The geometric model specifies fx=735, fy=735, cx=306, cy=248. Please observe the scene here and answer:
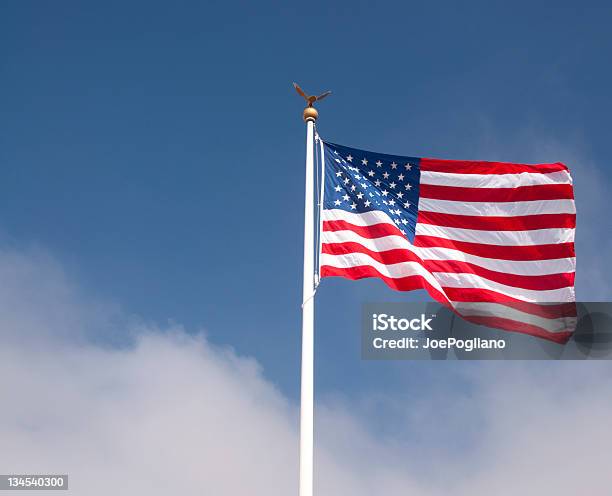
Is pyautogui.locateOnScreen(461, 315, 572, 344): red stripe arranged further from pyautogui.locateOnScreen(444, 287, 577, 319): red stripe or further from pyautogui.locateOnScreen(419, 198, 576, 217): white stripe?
pyautogui.locateOnScreen(419, 198, 576, 217): white stripe

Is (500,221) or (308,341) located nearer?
Answer: (308,341)

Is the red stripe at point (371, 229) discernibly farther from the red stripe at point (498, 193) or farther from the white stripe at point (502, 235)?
the red stripe at point (498, 193)

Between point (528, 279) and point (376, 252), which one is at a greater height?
point (376, 252)

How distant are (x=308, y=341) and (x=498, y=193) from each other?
6.73 metres

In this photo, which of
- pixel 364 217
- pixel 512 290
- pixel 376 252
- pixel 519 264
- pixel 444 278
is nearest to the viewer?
pixel 376 252

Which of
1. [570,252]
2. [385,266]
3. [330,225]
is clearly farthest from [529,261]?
[330,225]

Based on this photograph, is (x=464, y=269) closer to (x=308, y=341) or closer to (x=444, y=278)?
(x=444, y=278)

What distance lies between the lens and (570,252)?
18.5m

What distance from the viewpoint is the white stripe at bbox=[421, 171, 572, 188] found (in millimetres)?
18875

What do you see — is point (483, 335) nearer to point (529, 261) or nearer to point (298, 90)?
point (529, 261)

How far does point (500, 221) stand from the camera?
18.8 metres

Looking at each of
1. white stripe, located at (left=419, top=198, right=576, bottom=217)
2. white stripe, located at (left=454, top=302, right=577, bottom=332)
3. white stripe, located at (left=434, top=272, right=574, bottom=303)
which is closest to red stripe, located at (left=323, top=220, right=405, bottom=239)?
white stripe, located at (left=419, top=198, right=576, bottom=217)

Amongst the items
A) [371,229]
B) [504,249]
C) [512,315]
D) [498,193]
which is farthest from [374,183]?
[512,315]

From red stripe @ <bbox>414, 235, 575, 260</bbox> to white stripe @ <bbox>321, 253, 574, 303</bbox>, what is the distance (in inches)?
28.6
